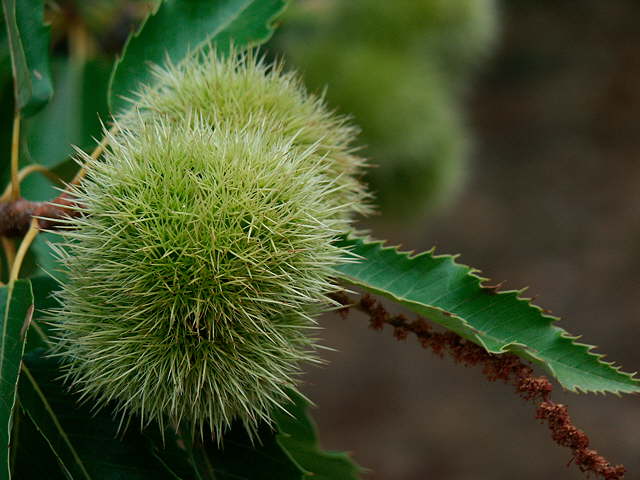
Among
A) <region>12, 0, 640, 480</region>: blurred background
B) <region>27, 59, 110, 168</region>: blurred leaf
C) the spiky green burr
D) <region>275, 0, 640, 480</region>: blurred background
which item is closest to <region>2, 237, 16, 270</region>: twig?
the spiky green burr

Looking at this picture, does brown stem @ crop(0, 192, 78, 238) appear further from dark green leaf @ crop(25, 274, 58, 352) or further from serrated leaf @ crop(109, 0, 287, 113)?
serrated leaf @ crop(109, 0, 287, 113)

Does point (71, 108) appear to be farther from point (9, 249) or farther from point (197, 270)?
point (197, 270)

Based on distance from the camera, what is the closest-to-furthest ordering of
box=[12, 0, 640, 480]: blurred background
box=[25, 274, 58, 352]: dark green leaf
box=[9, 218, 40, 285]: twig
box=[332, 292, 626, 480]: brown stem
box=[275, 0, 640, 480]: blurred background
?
box=[332, 292, 626, 480]: brown stem, box=[9, 218, 40, 285]: twig, box=[25, 274, 58, 352]: dark green leaf, box=[12, 0, 640, 480]: blurred background, box=[275, 0, 640, 480]: blurred background

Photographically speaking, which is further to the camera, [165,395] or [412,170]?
[412,170]

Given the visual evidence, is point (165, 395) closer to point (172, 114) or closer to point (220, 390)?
point (220, 390)

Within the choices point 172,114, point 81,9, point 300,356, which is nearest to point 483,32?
point 81,9

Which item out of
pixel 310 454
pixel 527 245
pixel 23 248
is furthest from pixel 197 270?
pixel 527 245

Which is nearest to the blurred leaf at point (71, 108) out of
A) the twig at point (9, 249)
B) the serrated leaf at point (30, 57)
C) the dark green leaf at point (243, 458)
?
the serrated leaf at point (30, 57)
